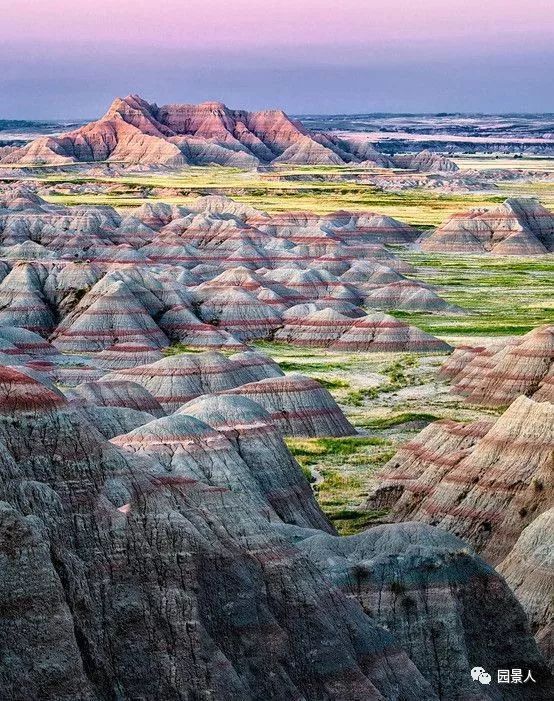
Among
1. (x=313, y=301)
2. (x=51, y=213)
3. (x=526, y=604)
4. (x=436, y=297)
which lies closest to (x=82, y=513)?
(x=526, y=604)

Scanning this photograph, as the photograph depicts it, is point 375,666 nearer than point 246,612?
No

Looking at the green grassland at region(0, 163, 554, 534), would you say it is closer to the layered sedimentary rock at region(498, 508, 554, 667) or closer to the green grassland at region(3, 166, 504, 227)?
the green grassland at region(3, 166, 504, 227)

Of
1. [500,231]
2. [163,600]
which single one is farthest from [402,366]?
[500,231]

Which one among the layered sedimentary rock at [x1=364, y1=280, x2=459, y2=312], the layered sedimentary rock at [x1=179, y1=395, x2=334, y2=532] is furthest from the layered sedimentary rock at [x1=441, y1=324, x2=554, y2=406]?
the layered sedimentary rock at [x1=364, y1=280, x2=459, y2=312]

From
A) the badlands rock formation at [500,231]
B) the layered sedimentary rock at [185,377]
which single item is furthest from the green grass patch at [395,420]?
the badlands rock formation at [500,231]

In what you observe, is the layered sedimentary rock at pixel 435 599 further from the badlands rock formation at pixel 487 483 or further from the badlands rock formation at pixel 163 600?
the badlands rock formation at pixel 487 483

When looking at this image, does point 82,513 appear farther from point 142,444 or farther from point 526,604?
point 526,604

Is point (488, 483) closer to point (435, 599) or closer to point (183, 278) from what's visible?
point (435, 599)
